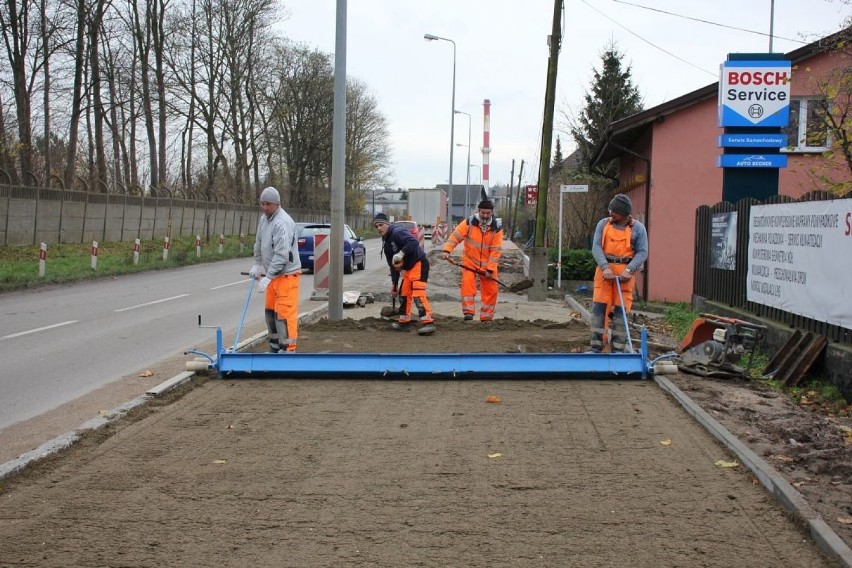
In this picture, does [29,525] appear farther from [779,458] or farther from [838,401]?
[838,401]

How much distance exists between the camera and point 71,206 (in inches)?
1215

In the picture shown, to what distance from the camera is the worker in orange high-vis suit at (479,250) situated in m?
12.6

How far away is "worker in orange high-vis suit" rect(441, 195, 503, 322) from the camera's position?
12625mm

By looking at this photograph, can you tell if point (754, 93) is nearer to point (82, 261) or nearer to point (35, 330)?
point (35, 330)

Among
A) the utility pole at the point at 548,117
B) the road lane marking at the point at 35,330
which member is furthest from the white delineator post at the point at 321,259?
the utility pole at the point at 548,117

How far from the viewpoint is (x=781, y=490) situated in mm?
4836

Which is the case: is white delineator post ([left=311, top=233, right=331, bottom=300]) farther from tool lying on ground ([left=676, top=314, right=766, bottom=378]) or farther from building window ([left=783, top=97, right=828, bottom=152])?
building window ([left=783, top=97, right=828, bottom=152])

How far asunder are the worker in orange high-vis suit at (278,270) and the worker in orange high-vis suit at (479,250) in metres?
3.74

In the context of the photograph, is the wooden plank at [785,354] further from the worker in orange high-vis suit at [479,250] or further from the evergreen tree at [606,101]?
the evergreen tree at [606,101]

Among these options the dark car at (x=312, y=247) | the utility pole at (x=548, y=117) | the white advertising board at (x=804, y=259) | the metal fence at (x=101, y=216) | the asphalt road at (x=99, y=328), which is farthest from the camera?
the metal fence at (x=101, y=216)

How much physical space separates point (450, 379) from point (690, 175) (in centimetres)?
1495

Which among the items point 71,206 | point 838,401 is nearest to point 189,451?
point 838,401

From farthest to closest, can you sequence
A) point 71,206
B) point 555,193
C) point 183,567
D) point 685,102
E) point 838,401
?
point 555,193 < point 71,206 < point 685,102 < point 838,401 < point 183,567

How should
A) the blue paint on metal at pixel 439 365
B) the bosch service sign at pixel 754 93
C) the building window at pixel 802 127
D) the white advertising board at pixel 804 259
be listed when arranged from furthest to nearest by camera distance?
the building window at pixel 802 127 → the bosch service sign at pixel 754 93 → the blue paint on metal at pixel 439 365 → the white advertising board at pixel 804 259
